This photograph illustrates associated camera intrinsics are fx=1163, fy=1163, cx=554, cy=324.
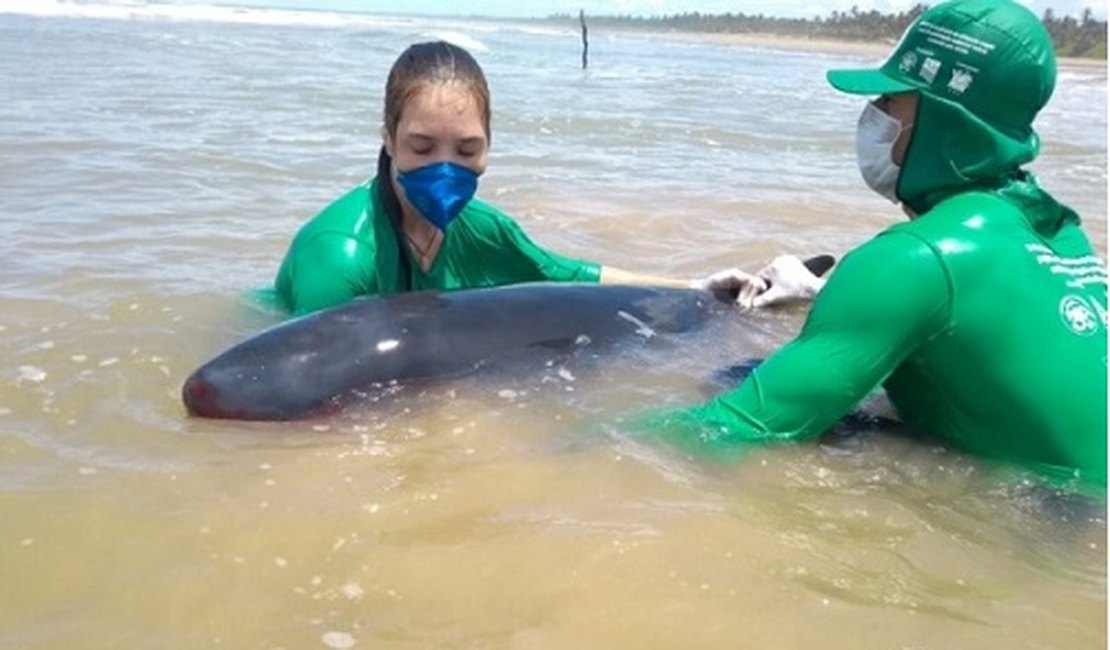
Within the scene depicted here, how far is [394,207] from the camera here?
3.82 metres

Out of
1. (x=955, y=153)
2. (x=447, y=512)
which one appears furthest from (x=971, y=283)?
(x=447, y=512)

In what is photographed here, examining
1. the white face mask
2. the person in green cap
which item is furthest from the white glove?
the person in green cap

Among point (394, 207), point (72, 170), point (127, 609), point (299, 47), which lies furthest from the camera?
point (299, 47)

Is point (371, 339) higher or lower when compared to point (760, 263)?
higher

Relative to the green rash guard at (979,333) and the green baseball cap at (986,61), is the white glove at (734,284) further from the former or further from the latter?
the green baseball cap at (986,61)

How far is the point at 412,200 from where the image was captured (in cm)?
375

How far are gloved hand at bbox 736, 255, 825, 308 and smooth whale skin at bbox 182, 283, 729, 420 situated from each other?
0.30 metres

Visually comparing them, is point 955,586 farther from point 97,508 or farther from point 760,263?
point 760,263

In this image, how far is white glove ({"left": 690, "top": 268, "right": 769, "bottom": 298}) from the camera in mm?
4449

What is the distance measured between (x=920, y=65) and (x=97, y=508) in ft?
7.42

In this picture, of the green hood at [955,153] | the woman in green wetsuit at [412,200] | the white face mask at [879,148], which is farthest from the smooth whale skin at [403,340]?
the green hood at [955,153]

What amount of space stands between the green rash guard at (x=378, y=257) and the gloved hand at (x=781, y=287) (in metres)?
0.78

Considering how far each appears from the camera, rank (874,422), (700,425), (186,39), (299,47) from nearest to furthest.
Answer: (700,425) → (874,422) → (186,39) → (299,47)

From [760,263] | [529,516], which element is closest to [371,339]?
[529,516]
